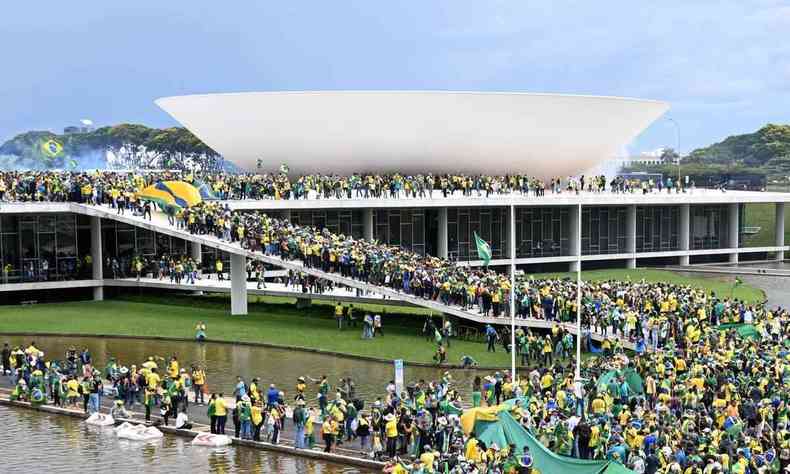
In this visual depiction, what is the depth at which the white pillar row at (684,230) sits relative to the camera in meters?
61.1

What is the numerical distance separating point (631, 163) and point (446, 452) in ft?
437

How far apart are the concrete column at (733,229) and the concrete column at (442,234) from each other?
58.1 ft

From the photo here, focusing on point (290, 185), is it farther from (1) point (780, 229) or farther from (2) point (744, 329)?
(1) point (780, 229)

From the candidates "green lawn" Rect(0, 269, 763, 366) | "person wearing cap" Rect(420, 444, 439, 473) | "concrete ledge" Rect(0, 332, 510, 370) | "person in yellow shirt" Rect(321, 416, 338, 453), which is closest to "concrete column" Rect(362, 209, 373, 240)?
"green lawn" Rect(0, 269, 763, 366)

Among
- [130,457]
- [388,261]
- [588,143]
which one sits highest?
[588,143]

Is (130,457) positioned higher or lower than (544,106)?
lower

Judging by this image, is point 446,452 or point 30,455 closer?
point 446,452

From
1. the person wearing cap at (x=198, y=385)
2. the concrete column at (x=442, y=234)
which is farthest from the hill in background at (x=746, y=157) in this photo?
the person wearing cap at (x=198, y=385)

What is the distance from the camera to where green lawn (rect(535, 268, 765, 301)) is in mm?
47091

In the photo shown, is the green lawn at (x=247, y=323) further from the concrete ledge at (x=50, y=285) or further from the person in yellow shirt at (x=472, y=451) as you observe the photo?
the person in yellow shirt at (x=472, y=451)

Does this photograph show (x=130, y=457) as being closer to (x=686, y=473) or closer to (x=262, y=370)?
(x=262, y=370)

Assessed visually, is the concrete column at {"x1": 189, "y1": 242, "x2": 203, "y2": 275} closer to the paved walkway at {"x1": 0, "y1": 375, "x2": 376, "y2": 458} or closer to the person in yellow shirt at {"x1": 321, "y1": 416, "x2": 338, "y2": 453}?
the paved walkway at {"x1": 0, "y1": 375, "x2": 376, "y2": 458}

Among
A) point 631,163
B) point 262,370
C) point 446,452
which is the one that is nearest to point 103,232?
point 262,370

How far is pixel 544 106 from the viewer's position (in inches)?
2216
